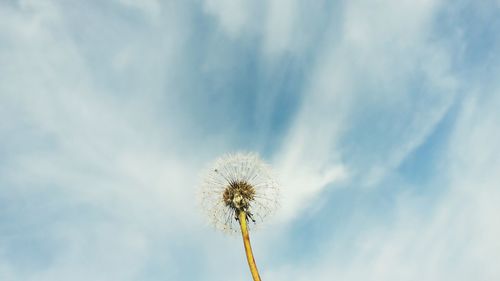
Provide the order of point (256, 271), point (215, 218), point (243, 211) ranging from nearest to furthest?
point (256, 271) < point (243, 211) < point (215, 218)

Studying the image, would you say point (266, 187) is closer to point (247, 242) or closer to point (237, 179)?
point (237, 179)

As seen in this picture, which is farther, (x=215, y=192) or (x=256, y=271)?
(x=215, y=192)

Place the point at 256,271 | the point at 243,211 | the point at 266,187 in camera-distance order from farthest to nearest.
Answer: the point at 266,187, the point at 243,211, the point at 256,271

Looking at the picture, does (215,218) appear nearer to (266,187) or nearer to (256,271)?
(266,187)

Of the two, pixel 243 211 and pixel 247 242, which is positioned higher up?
pixel 243 211

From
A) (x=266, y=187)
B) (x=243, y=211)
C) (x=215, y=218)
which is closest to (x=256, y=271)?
(x=243, y=211)

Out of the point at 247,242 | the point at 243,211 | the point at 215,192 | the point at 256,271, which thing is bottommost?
the point at 256,271

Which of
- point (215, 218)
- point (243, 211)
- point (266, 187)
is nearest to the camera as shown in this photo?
point (243, 211)

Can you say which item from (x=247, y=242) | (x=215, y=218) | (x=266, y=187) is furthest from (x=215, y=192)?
(x=247, y=242)

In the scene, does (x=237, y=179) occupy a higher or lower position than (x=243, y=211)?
higher
